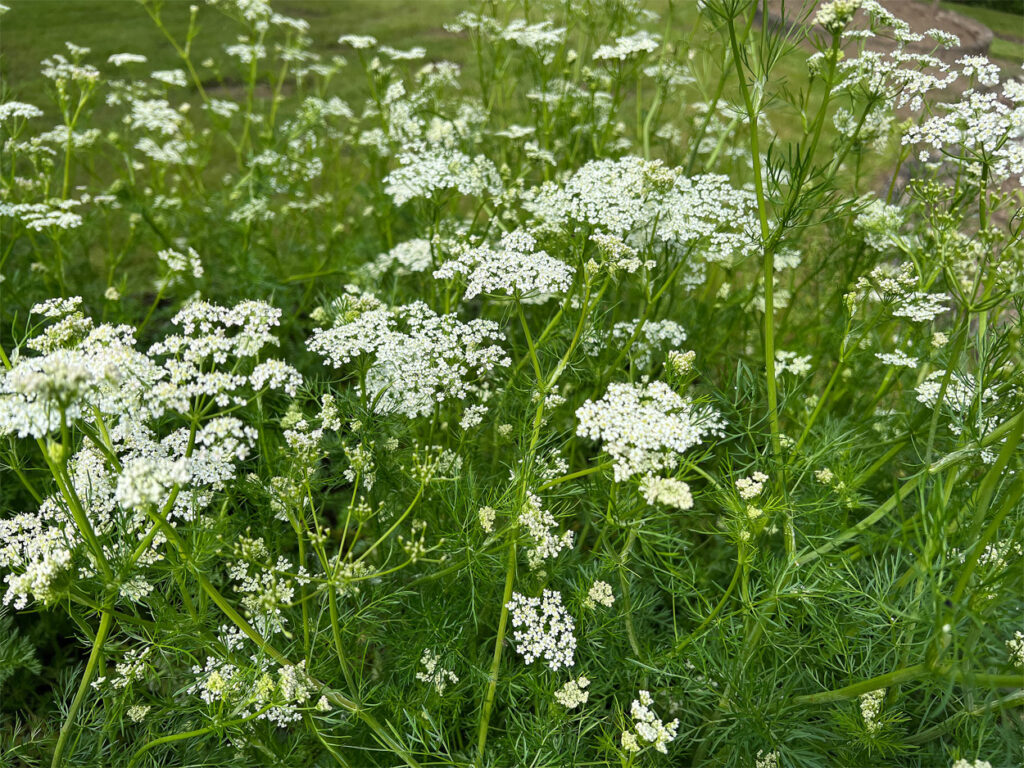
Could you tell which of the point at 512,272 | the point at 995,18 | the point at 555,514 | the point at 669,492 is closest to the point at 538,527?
the point at 555,514

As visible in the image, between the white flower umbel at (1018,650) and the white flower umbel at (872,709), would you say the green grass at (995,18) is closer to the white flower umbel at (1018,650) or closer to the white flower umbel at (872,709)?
the white flower umbel at (1018,650)

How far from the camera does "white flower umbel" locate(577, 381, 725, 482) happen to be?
6.57ft

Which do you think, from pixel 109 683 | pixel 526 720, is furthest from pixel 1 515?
pixel 526 720

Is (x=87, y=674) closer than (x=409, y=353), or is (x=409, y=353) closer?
(x=87, y=674)

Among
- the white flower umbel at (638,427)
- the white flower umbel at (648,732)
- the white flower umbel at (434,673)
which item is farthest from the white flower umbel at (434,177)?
the white flower umbel at (648,732)

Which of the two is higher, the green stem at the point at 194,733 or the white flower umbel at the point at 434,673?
the green stem at the point at 194,733

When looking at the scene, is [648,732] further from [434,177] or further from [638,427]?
[434,177]

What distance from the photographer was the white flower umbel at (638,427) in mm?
2004

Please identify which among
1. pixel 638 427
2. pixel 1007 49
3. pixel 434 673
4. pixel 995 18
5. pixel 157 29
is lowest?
pixel 434 673

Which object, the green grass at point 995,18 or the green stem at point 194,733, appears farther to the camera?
the green grass at point 995,18

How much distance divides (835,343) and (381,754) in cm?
291

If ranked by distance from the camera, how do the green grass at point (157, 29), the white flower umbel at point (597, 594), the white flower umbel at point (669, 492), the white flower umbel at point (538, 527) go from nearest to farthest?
the white flower umbel at point (669, 492)
the white flower umbel at point (538, 527)
the white flower umbel at point (597, 594)
the green grass at point (157, 29)

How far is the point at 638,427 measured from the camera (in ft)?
6.77

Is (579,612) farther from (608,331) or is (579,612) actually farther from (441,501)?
(608,331)
